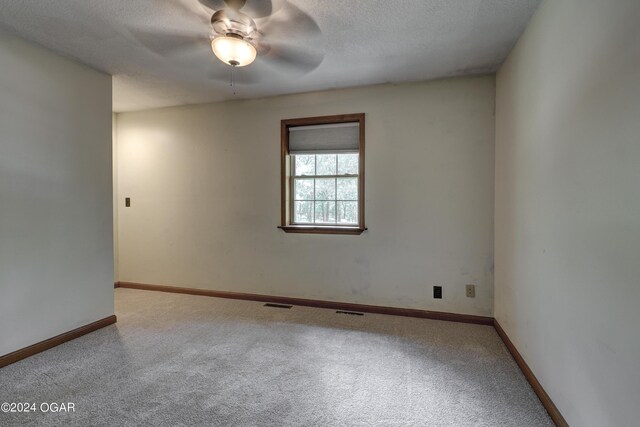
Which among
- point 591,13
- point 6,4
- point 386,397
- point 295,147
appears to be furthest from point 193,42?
point 386,397

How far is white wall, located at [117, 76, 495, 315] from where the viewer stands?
2.94m

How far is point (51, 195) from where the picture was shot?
96.5 inches

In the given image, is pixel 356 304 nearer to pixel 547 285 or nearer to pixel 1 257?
pixel 547 285

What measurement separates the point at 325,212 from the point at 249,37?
6.24 feet

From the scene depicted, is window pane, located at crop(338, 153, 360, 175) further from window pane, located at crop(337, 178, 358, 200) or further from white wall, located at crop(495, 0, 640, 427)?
white wall, located at crop(495, 0, 640, 427)

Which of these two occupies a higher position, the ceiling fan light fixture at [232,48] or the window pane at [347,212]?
the ceiling fan light fixture at [232,48]

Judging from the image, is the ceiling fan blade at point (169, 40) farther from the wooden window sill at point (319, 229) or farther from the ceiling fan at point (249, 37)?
the wooden window sill at point (319, 229)

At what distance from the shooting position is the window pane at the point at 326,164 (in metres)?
3.40

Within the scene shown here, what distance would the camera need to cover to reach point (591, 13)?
1.30 meters

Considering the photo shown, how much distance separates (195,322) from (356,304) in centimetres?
163

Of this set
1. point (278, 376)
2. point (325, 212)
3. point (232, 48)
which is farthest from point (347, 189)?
point (278, 376)

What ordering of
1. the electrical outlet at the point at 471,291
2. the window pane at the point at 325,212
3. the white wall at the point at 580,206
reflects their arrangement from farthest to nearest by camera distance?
1. the window pane at the point at 325,212
2. the electrical outlet at the point at 471,291
3. the white wall at the point at 580,206

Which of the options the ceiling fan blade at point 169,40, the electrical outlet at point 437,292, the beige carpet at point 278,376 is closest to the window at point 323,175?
the electrical outlet at point 437,292

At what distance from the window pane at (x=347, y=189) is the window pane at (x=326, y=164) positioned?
0.15 meters
